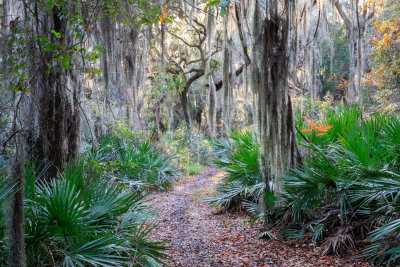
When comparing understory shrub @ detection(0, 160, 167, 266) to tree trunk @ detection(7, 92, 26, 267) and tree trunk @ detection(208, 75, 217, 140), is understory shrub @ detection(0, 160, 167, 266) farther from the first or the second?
tree trunk @ detection(208, 75, 217, 140)

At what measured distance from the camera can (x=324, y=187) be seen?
4.44 meters

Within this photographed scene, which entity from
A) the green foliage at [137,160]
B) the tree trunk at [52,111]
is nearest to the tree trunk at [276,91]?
the tree trunk at [52,111]

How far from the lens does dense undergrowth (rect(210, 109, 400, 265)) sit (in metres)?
3.72

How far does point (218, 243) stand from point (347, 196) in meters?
2.16

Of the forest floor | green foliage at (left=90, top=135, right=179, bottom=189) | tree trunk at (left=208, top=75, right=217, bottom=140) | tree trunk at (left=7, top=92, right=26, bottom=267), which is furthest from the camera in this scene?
tree trunk at (left=208, top=75, right=217, bottom=140)

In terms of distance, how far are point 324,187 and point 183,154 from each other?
9.52 metres

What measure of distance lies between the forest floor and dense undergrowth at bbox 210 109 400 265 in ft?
0.71

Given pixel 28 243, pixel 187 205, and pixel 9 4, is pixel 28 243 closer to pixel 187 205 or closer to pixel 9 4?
pixel 9 4

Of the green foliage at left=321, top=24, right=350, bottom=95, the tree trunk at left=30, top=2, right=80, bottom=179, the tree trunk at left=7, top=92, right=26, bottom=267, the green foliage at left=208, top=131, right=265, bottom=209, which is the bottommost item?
the green foliage at left=208, top=131, right=265, bottom=209

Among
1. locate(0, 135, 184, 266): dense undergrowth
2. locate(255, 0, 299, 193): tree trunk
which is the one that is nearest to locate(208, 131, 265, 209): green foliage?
locate(255, 0, 299, 193): tree trunk

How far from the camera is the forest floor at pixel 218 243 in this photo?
Result: 13.8 feet

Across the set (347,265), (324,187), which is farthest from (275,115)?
(347,265)

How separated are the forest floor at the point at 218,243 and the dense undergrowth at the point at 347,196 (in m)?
0.22

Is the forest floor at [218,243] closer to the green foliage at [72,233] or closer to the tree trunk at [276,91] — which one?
the green foliage at [72,233]
